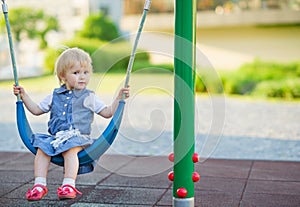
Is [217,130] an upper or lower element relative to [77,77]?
lower

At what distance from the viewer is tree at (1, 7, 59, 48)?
29.1 m

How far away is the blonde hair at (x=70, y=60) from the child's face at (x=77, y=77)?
0.07ft

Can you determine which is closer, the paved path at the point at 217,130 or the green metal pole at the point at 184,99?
the green metal pole at the point at 184,99

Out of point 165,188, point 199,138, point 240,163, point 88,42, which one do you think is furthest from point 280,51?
point 165,188

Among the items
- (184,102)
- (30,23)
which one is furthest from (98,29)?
(184,102)

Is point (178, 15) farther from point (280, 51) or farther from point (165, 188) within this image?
point (280, 51)

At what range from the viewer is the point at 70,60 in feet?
12.8

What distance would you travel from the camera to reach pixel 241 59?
809 inches

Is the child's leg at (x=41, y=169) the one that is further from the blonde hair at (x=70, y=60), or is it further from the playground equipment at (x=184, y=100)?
the playground equipment at (x=184, y=100)

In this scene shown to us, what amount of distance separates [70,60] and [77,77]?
132 mm

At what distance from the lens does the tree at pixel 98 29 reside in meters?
29.7

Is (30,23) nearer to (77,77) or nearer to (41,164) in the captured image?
(77,77)

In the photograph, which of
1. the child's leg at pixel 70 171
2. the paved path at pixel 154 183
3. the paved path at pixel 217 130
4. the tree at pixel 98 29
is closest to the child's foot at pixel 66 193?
the child's leg at pixel 70 171

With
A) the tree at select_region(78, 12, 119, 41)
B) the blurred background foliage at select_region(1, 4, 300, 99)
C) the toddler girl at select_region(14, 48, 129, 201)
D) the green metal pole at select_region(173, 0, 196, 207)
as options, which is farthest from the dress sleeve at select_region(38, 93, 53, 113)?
the tree at select_region(78, 12, 119, 41)
